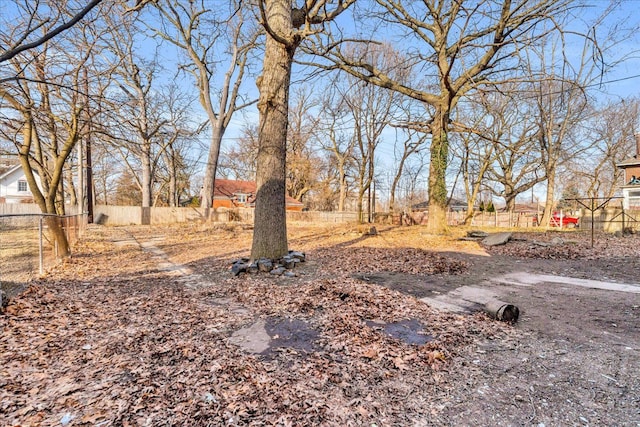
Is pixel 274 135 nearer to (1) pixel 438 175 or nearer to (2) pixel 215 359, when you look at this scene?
(2) pixel 215 359

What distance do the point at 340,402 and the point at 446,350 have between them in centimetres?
122

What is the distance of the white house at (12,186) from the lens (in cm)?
3428

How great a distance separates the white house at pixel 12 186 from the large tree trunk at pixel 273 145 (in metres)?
39.9

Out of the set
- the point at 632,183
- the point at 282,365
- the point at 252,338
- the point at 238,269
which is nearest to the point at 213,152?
the point at 238,269

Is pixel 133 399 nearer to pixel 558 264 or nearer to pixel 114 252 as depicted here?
pixel 558 264

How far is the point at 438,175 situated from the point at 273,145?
270 inches

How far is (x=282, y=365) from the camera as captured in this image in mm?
2605

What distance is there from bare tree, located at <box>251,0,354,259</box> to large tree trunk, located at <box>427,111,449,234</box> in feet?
19.4

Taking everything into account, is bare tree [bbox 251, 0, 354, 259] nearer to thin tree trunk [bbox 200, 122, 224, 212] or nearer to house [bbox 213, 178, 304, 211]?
thin tree trunk [bbox 200, 122, 224, 212]

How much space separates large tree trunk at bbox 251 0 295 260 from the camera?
647 cm

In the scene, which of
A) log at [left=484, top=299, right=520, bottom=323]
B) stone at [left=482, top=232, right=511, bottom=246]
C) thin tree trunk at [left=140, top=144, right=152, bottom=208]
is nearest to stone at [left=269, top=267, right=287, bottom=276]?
log at [left=484, top=299, right=520, bottom=323]

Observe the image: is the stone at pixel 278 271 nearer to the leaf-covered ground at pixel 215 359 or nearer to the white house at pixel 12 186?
the leaf-covered ground at pixel 215 359

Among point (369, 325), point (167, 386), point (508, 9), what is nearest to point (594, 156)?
point (508, 9)

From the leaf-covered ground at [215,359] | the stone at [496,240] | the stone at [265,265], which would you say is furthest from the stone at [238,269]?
the stone at [496,240]
